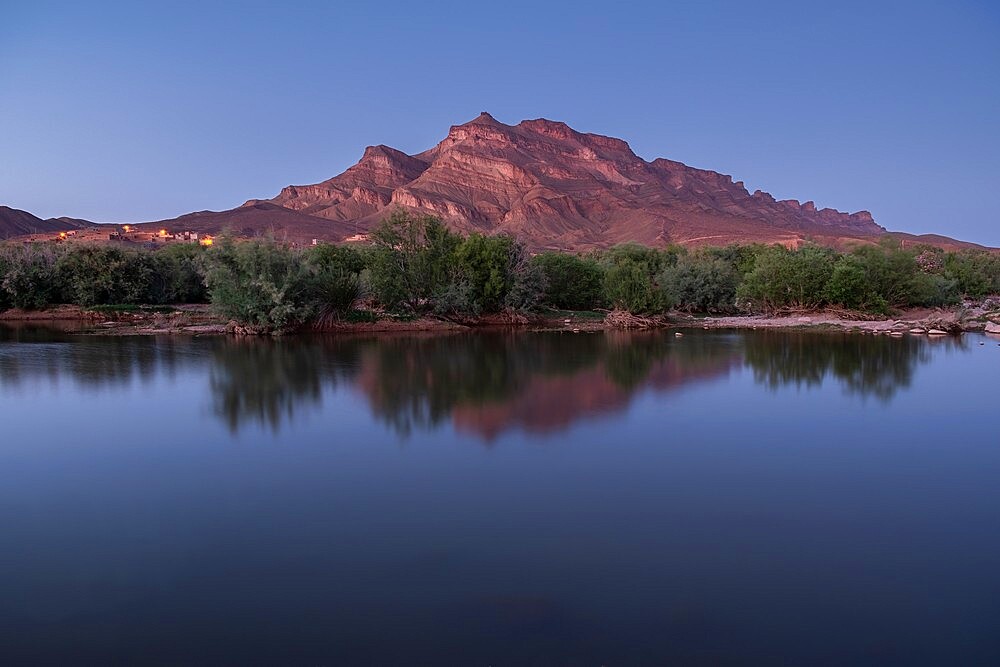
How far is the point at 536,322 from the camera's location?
31953 millimetres

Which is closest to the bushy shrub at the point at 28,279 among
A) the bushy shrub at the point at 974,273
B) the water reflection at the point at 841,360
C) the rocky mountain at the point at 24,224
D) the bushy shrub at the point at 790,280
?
the water reflection at the point at 841,360

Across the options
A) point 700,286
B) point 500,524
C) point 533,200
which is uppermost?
point 533,200

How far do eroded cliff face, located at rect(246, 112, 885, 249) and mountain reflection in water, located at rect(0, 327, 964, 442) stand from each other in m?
62.7

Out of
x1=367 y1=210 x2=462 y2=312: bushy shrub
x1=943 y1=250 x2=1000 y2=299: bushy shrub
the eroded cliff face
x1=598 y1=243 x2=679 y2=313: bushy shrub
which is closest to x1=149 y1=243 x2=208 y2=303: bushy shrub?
x1=367 y1=210 x2=462 y2=312: bushy shrub

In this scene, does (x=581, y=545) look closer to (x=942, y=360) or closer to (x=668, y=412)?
(x=668, y=412)

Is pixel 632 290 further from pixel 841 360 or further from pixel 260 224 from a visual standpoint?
pixel 260 224

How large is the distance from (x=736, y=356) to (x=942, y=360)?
5.84m

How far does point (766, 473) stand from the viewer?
9234mm

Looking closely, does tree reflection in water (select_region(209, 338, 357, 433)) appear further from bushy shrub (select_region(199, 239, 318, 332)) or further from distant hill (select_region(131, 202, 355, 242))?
distant hill (select_region(131, 202, 355, 242))

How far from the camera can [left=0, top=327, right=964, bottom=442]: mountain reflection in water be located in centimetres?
1335

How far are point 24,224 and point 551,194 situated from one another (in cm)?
8661

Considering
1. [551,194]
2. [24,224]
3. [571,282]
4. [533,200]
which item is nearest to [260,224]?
[24,224]

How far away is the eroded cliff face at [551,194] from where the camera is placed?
108812 millimetres

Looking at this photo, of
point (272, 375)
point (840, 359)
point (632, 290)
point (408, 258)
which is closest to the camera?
point (272, 375)
